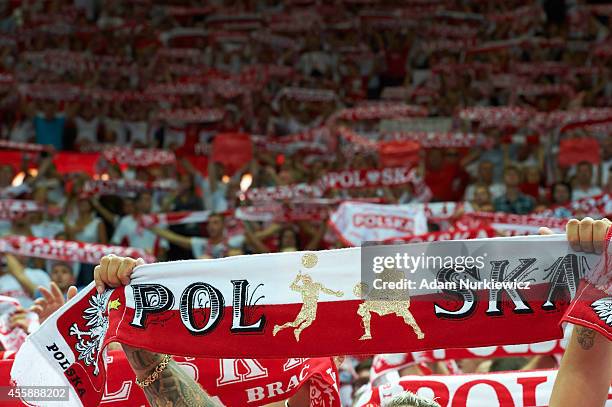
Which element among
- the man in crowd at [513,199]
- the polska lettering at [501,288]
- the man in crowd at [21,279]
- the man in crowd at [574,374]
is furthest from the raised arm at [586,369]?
the man in crowd at [513,199]

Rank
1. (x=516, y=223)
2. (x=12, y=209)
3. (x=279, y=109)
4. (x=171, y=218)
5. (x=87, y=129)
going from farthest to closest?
(x=279, y=109) → (x=87, y=129) → (x=171, y=218) → (x=12, y=209) → (x=516, y=223)

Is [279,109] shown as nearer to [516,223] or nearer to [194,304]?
[516,223]

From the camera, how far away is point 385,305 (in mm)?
3357

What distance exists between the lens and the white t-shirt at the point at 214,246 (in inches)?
382

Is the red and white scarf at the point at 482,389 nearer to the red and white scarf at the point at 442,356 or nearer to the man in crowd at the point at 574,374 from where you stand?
the red and white scarf at the point at 442,356

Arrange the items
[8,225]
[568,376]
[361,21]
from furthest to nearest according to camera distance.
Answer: [361,21] < [8,225] < [568,376]

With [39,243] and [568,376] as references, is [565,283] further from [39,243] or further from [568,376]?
[39,243]

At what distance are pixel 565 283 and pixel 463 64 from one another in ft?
40.3

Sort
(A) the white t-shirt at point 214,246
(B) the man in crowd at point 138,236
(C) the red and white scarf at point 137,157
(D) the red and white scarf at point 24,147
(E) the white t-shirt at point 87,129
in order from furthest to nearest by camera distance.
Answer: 1. (E) the white t-shirt at point 87,129
2. (D) the red and white scarf at point 24,147
3. (C) the red and white scarf at point 137,157
4. (B) the man in crowd at point 138,236
5. (A) the white t-shirt at point 214,246

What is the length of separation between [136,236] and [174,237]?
44cm

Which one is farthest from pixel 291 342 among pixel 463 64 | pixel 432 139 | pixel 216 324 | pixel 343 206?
pixel 463 64

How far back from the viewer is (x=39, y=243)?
29.7ft

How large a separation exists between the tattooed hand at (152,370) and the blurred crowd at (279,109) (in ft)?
11.2

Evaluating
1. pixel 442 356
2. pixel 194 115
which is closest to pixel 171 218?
pixel 194 115
